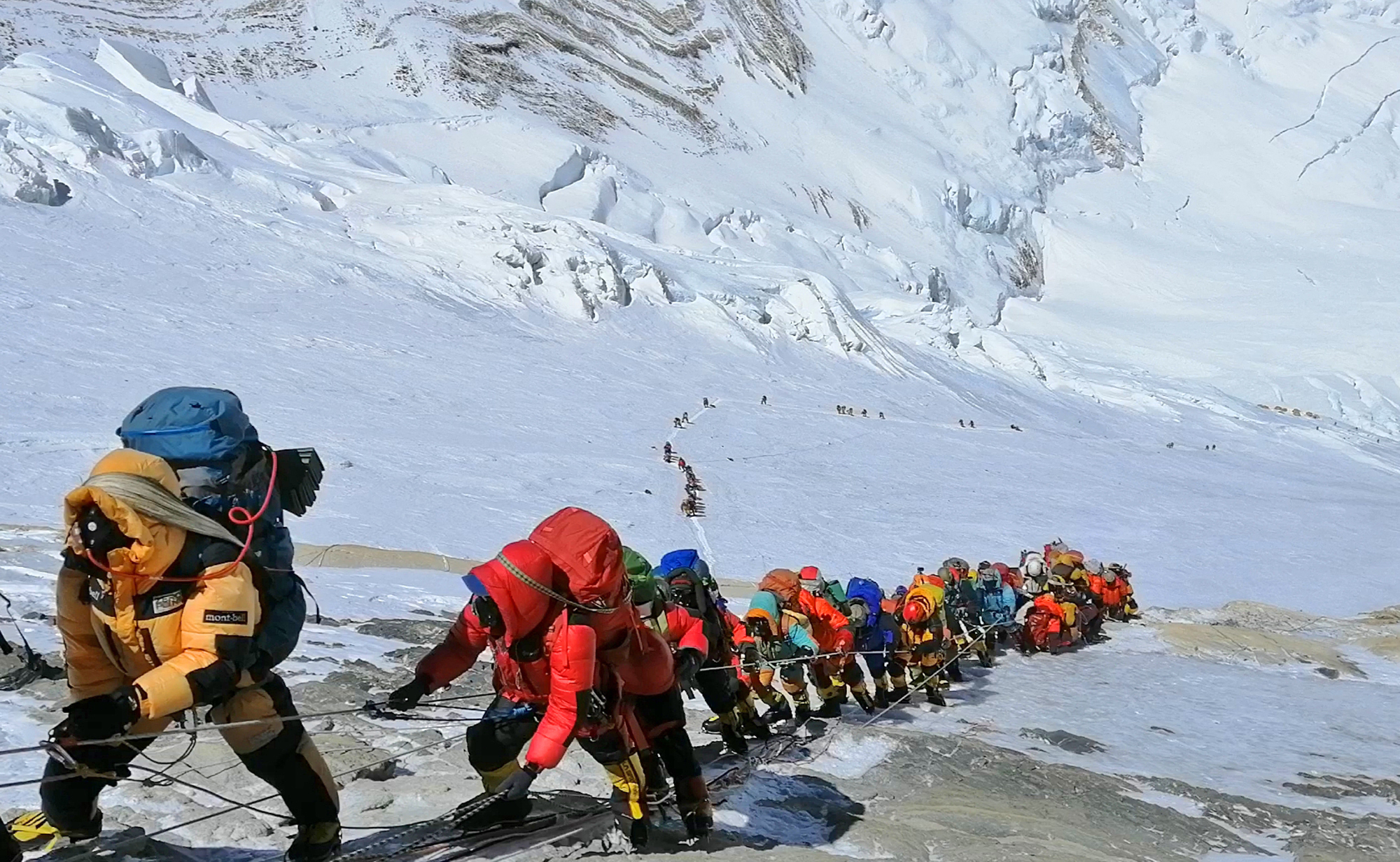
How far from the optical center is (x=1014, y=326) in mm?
62031

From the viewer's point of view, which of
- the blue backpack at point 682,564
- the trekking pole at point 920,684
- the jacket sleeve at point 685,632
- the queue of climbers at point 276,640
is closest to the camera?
the queue of climbers at point 276,640

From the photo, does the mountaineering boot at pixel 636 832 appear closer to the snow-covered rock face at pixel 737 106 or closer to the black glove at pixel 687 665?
the black glove at pixel 687 665

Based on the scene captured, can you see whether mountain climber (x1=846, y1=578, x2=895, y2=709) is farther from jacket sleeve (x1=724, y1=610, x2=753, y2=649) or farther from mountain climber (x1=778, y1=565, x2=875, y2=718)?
jacket sleeve (x1=724, y1=610, x2=753, y2=649)

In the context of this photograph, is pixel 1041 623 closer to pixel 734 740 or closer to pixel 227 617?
pixel 734 740

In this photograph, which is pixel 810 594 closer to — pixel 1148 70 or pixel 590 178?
pixel 590 178

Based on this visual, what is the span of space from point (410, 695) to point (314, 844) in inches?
21.8

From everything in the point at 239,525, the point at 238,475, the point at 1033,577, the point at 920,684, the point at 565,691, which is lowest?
the point at 920,684

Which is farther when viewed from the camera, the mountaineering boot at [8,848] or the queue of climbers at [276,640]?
the queue of climbers at [276,640]

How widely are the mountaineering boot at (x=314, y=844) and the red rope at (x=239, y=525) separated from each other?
0.99m

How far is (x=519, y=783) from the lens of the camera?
13.6 feet

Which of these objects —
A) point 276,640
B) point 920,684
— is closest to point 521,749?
point 276,640

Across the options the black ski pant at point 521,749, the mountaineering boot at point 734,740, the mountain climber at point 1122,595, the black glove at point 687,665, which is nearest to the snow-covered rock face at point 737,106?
the mountain climber at point 1122,595

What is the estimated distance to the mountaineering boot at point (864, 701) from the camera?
8602 millimetres

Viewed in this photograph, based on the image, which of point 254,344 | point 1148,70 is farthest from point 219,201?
point 1148,70
